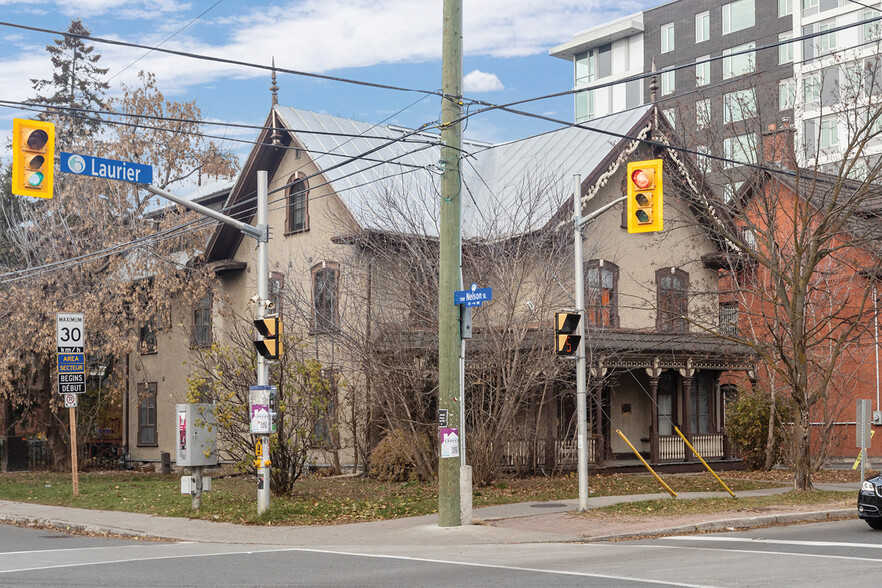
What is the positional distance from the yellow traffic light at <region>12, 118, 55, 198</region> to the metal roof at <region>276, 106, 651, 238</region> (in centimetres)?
1014

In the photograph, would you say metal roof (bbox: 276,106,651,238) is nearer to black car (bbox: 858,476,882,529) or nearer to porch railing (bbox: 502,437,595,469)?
porch railing (bbox: 502,437,595,469)


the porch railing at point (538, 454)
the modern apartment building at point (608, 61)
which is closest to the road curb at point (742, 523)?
the porch railing at point (538, 454)

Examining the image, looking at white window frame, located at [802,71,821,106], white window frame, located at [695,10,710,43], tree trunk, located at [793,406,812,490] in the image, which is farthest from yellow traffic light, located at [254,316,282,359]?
white window frame, located at [695,10,710,43]

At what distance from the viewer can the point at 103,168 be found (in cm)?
1529

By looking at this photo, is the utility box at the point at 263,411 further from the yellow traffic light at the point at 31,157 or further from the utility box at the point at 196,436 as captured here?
the yellow traffic light at the point at 31,157

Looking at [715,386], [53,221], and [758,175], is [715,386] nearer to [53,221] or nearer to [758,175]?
[758,175]

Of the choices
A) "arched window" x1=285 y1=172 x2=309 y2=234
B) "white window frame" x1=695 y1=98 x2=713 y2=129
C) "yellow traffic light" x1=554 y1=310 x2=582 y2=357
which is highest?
"white window frame" x1=695 y1=98 x2=713 y2=129

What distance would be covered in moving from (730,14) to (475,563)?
6077 centimetres

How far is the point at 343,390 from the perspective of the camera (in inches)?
1107

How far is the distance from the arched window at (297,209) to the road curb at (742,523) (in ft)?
56.6

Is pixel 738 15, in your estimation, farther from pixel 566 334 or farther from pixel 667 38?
pixel 566 334

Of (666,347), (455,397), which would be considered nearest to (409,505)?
(455,397)

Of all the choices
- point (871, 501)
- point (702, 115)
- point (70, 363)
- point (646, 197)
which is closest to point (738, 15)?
point (702, 115)

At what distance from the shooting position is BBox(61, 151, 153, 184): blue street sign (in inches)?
584
